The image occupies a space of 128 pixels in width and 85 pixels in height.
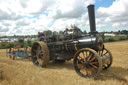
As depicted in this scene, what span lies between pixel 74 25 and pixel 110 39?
35.5m

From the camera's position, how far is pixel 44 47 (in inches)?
231

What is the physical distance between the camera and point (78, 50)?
518 centimetres

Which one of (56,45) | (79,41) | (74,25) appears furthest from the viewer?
(56,45)

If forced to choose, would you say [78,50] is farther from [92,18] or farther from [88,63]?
[92,18]

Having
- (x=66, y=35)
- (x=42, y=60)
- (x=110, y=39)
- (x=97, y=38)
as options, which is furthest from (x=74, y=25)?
(x=110, y=39)

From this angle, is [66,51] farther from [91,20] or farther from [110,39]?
[110,39]

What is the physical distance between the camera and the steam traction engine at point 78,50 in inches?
169

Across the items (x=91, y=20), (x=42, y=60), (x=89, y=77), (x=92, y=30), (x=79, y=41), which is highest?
(x=91, y=20)

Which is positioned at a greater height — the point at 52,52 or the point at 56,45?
the point at 56,45

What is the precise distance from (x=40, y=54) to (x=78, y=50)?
2.24 m

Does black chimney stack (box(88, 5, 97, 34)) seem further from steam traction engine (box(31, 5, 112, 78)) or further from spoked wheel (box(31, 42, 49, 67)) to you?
spoked wheel (box(31, 42, 49, 67))

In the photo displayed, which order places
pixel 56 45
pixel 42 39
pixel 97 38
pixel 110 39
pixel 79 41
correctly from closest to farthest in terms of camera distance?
pixel 97 38, pixel 79 41, pixel 56 45, pixel 42 39, pixel 110 39

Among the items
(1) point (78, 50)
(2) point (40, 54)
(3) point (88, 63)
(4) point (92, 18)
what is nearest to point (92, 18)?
(4) point (92, 18)

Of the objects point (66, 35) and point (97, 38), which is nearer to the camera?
point (97, 38)
